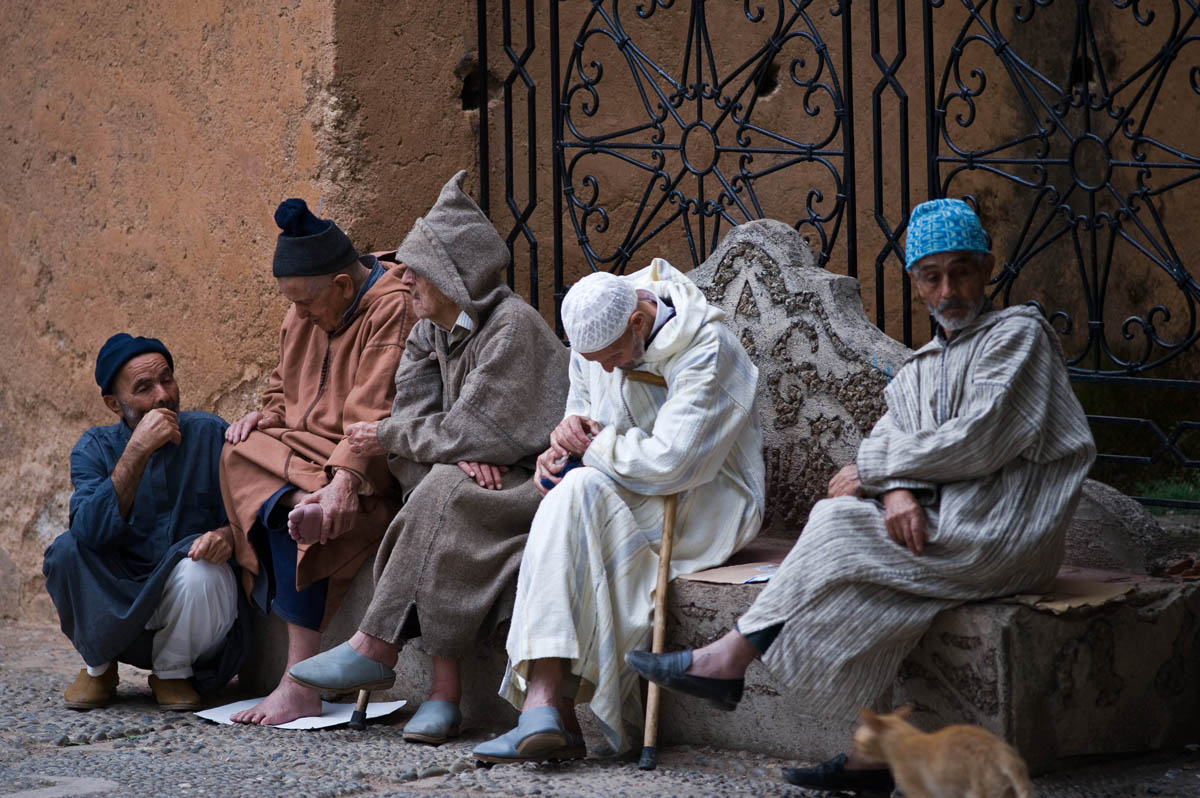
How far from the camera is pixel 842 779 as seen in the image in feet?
13.7

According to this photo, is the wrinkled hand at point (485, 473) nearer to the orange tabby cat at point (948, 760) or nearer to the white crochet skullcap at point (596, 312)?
the white crochet skullcap at point (596, 312)

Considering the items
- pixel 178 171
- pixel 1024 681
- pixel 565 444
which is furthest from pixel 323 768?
pixel 178 171

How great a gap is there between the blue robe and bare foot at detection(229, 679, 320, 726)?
360mm

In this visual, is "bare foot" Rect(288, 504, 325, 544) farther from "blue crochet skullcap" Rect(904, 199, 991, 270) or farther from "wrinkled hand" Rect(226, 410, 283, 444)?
"blue crochet skullcap" Rect(904, 199, 991, 270)

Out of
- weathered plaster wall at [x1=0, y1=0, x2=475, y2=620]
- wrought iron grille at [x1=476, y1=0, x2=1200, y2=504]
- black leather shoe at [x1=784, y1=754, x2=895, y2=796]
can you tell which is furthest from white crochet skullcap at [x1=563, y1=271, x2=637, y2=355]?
wrought iron grille at [x1=476, y1=0, x2=1200, y2=504]

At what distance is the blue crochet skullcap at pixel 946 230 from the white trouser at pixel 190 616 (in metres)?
2.78

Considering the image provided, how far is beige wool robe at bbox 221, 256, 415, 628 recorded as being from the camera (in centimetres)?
548

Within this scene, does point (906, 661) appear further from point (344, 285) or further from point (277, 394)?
point (277, 394)

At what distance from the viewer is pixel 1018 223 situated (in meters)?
7.96

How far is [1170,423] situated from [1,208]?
567 centimetres

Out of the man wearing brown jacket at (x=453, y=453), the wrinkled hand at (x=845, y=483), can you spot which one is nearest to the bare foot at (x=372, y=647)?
the man wearing brown jacket at (x=453, y=453)

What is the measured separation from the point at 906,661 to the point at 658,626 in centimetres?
73

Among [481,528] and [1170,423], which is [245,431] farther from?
[1170,423]

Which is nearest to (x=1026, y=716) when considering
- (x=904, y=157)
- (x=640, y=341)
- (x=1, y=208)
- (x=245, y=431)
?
(x=640, y=341)
